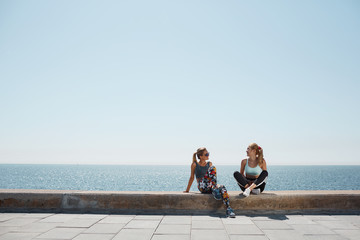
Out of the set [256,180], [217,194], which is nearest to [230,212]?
[217,194]

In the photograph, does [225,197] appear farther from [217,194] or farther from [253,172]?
[253,172]

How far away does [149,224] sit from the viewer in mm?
4508

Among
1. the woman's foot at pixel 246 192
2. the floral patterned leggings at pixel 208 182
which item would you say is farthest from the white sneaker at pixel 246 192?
the floral patterned leggings at pixel 208 182

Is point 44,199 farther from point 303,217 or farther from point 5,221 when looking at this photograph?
point 303,217

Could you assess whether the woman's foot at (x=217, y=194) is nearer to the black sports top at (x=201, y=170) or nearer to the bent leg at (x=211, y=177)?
the bent leg at (x=211, y=177)

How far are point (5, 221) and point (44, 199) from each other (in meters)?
1.00

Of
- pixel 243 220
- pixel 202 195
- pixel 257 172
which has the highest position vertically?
pixel 257 172

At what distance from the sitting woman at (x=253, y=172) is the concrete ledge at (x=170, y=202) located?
248 millimetres

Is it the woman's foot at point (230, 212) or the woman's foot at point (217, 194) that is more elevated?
the woman's foot at point (217, 194)

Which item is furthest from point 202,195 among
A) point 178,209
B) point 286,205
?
point 286,205

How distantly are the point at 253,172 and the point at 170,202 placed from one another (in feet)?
6.46

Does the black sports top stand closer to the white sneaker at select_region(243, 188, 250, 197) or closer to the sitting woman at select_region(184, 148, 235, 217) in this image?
the sitting woman at select_region(184, 148, 235, 217)

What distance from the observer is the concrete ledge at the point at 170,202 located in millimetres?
5391

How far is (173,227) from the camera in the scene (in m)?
4.32
